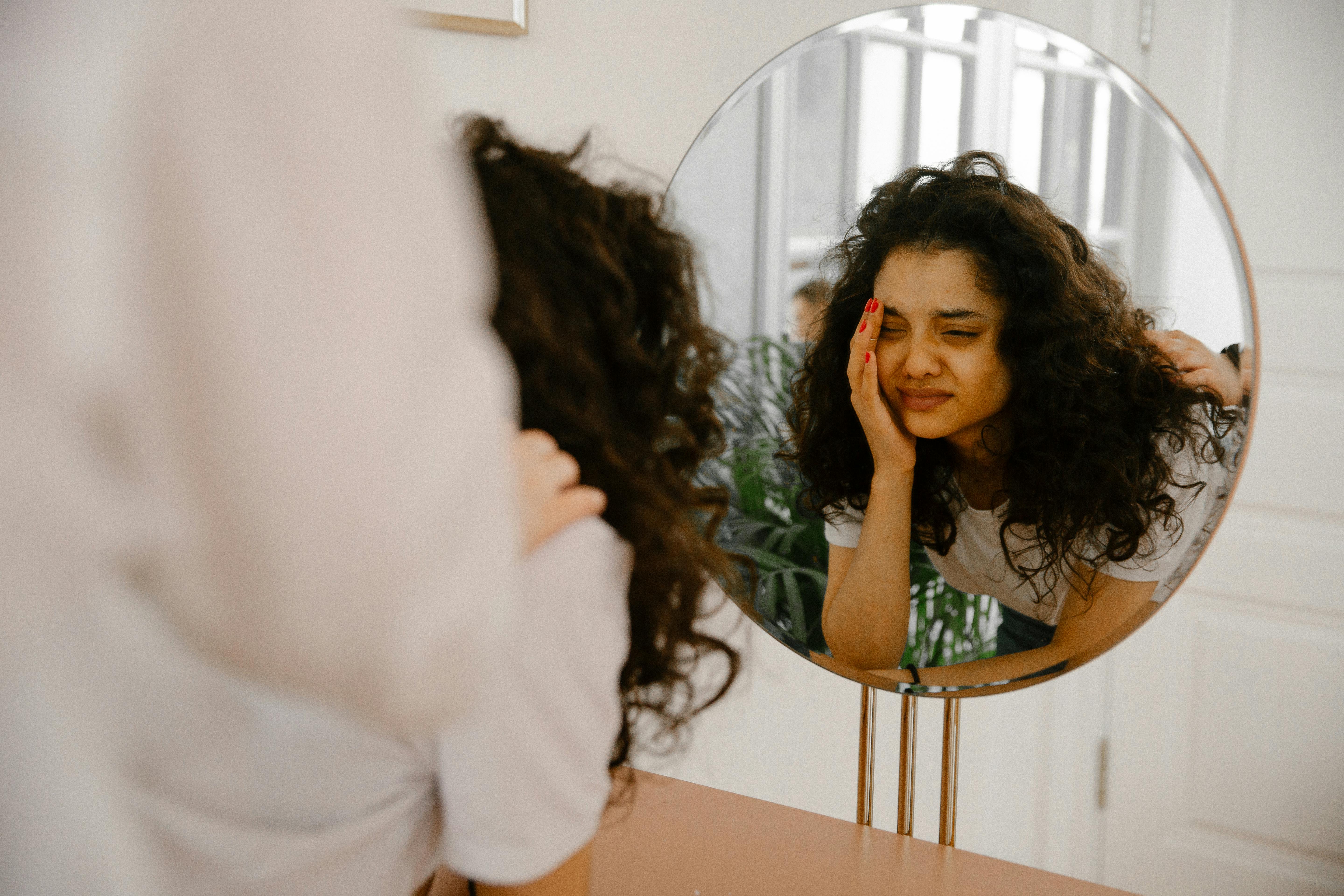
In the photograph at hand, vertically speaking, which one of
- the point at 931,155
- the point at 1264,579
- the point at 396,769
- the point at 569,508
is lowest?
the point at 1264,579

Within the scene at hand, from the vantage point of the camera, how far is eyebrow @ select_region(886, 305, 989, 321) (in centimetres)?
64

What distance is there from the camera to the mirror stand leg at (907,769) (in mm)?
910

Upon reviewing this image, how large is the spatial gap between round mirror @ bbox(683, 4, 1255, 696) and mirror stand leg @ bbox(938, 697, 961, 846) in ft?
0.44

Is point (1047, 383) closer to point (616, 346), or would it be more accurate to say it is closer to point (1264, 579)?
point (616, 346)

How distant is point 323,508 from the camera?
29 cm

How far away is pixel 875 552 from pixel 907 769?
312 mm

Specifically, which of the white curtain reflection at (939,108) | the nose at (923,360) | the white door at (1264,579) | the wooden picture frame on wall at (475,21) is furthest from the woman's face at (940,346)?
the white door at (1264,579)

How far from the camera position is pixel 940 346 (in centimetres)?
65

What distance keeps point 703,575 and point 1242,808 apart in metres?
1.76

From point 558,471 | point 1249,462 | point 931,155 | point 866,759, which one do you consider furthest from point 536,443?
point 1249,462

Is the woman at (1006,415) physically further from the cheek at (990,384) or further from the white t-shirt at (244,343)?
the white t-shirt at (244,343)

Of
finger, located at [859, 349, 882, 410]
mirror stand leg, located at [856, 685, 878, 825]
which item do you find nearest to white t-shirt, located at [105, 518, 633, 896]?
finger, located at [859, 349, 882, 410]

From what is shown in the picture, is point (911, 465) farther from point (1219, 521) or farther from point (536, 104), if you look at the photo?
point (536, 104)

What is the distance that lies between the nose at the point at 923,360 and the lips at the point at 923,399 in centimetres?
1
